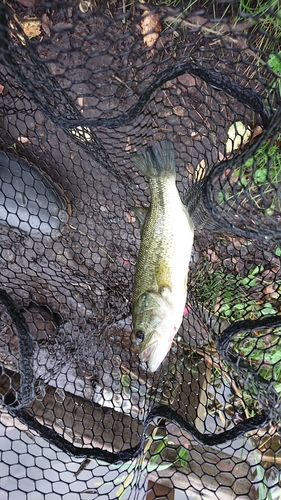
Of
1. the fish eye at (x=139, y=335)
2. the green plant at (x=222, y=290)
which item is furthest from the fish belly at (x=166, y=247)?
the green plant at (x=222, y=290)

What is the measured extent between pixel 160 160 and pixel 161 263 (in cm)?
53

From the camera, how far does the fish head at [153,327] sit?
5.99 feet

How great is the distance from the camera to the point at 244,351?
2770 millimetres

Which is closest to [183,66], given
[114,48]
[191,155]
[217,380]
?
[191,155]

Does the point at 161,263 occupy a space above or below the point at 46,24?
below

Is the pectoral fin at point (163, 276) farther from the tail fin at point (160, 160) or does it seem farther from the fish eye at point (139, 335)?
the tail fin at point (160, 160)

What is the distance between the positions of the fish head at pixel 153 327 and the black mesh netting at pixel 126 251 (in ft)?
1.78

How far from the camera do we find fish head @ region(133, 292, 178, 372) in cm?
183

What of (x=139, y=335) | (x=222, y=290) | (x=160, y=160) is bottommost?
(x=139, y=335)

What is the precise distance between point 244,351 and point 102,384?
101 centimetres

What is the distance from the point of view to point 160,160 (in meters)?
2.06

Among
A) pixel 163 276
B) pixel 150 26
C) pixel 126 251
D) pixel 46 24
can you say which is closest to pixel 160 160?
pixel 163 276

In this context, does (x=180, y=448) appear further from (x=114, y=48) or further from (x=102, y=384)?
(x=114, y=48)

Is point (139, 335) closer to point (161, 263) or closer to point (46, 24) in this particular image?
point (161, 263)
